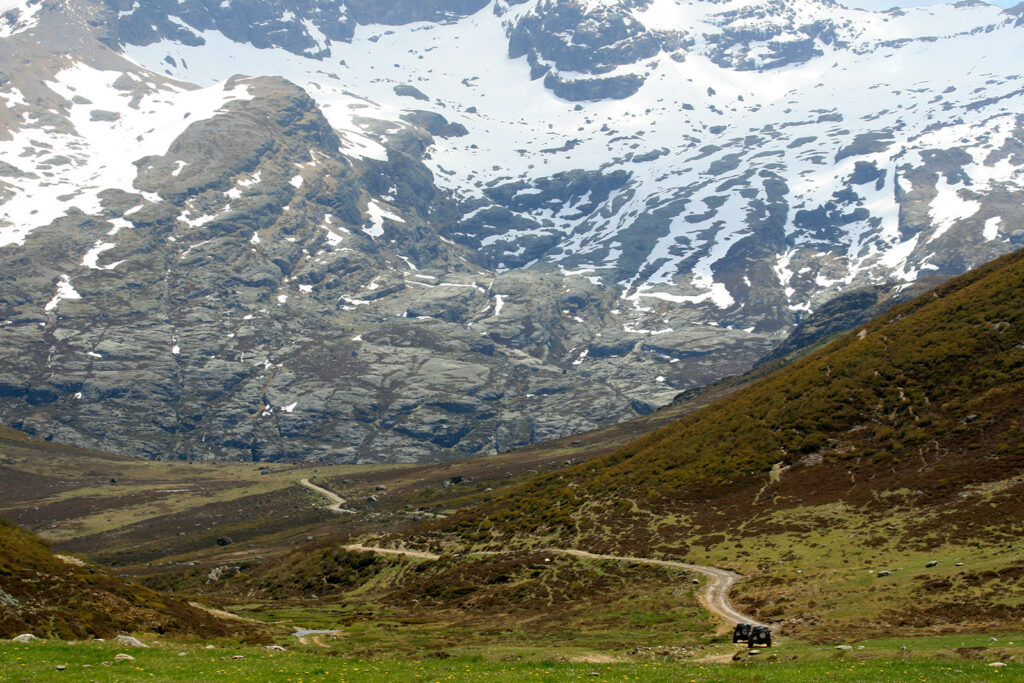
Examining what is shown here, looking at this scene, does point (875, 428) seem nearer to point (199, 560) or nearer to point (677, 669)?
point (677, 669)

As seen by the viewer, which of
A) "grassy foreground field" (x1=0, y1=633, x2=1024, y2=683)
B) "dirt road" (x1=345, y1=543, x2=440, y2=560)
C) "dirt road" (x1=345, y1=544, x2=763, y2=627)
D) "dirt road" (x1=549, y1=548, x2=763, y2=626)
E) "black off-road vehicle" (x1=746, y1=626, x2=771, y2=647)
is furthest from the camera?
"dirt road" (x1=345, y1=543, x2=440, y2=560)

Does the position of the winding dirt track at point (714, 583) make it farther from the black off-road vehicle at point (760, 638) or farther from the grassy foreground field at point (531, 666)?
the grassy foreground field at point (531, 666)

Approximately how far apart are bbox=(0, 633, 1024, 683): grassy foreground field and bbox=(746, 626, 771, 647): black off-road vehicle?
3731mm

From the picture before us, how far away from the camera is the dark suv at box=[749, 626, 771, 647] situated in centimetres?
4254

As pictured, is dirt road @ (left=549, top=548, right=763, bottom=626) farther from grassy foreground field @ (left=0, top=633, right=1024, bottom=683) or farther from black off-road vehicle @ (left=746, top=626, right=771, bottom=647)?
grassy foreground field @ (left=0, top=633, right=1024, bottom=683)

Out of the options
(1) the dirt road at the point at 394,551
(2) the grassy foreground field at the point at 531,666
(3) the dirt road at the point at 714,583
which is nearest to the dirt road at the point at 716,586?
(3) the dirt road at the point at 714,583

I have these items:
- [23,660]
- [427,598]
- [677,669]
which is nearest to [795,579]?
[677,669]

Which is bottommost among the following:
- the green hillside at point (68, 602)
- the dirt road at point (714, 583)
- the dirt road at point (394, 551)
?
the dirt road at point (394, 551)

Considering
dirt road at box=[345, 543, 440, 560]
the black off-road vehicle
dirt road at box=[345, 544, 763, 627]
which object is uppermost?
the black off-road vehicle

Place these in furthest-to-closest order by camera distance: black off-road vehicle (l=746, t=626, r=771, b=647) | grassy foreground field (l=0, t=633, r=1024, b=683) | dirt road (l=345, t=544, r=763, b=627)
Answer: dirt road (l=345, t=544, r=763, b=627)
black off-road vehicle (l=746, t=626, r=771, b=647)
grassy foreground field (l=0, t=633, r=1024, b=683)

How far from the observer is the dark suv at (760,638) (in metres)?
42.5

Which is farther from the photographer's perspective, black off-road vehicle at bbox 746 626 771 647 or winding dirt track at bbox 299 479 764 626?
winding dirt track at bbox 299 479 764 626

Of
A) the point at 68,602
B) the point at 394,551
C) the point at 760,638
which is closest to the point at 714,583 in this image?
the point at 760,638

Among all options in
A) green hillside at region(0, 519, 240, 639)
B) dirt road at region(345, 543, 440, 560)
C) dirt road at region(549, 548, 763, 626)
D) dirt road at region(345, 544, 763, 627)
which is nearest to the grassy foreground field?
green hillside at region(0, 519, 240, 639)
